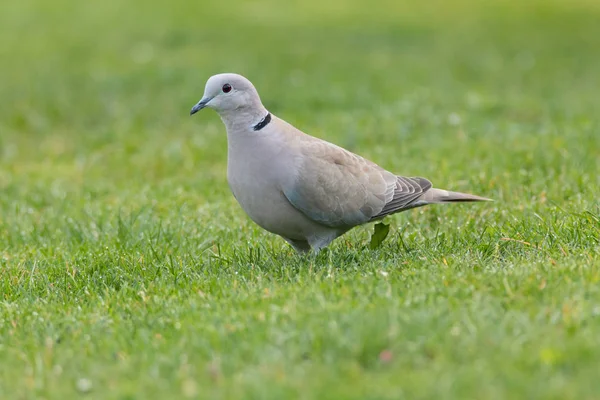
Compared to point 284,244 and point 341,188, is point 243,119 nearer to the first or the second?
point 341,188

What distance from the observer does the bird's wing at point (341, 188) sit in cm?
568

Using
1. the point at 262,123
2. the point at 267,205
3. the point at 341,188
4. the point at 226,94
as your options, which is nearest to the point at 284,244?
the point at 341,188

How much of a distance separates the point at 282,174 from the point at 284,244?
1.24m

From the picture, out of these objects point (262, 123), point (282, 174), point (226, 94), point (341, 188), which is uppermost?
point (226, 94)

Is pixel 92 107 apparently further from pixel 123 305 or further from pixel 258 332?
pixel 258 332

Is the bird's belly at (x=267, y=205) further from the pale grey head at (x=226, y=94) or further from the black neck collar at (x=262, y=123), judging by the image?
the pale grey head at (x=226, y=94)

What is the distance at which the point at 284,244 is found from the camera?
6738 millimetres

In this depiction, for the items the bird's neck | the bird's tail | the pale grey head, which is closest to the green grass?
the bird's tail

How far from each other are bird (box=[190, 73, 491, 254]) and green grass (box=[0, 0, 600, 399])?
0.26m

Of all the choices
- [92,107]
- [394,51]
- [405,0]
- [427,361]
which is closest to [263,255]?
[427,361]

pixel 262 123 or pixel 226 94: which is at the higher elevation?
pixel 226 94

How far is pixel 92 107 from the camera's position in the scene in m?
12.6

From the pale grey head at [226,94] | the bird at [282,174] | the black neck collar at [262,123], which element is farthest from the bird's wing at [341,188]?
the pale grey head at [226,94]

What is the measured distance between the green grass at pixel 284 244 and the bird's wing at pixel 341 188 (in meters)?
0.26
